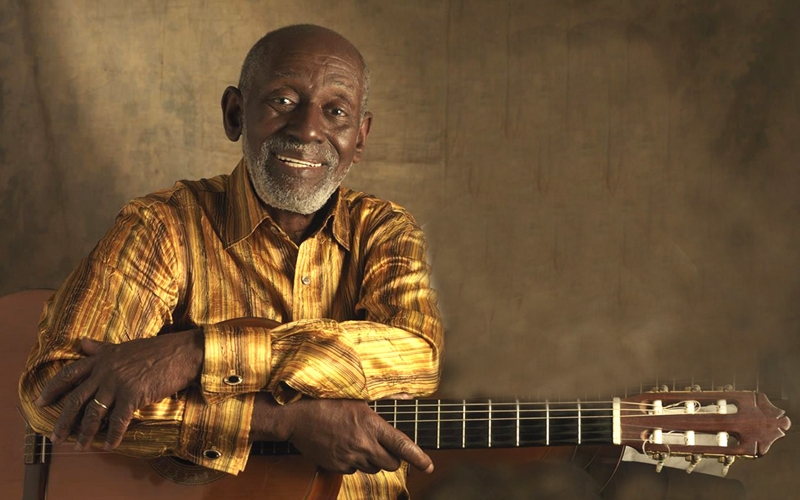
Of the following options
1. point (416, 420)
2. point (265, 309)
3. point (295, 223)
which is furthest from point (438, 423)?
point (295, 223)

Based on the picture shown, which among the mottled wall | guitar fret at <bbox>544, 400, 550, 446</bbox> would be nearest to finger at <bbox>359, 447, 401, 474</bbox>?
guitar fret at <bbox>544, 400, 550, 446</bbox>

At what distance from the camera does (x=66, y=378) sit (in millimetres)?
2020

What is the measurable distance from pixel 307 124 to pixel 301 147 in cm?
6

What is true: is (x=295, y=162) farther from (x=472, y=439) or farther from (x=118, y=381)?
(x=472, y=439)

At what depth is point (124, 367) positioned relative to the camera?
6.57ft

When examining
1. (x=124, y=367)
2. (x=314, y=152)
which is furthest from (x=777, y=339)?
(x=124, y=367)

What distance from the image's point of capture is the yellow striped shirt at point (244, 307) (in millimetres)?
2043

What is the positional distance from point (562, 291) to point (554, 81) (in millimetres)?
785

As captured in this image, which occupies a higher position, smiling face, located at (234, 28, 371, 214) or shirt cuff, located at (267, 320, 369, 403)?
smiling face, located at (234, 28, 371, 214)

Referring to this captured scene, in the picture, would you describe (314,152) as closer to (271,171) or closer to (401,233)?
(271,171)

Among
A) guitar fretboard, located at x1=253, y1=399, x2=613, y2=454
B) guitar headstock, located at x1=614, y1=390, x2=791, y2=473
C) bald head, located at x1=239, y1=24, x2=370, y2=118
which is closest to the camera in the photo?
guitar headstock, located at x1=614, y1=390, x2=791, y2=473

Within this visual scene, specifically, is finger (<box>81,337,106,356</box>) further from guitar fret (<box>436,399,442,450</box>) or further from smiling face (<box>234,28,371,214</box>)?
guitar fret (<box>436,399,442,450</box>)

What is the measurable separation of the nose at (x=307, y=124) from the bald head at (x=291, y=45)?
15cm

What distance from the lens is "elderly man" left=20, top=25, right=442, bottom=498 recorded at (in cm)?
203
